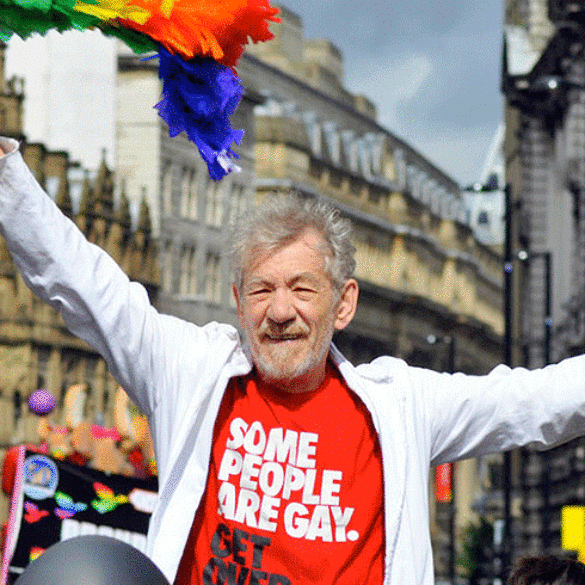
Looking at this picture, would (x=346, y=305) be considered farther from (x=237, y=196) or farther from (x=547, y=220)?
(x=237, y=196)

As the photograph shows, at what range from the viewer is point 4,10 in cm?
486

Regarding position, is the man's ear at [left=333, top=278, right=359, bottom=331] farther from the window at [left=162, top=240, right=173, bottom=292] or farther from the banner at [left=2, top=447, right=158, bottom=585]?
the window at [left=162, top=240, right=173, bottom=292]

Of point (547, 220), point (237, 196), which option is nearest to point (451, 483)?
point (547, 220)

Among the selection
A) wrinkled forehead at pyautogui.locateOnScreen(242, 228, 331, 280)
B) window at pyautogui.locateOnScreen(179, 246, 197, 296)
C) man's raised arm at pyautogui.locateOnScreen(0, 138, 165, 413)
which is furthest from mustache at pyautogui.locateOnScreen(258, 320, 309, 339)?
window at pyautogui.locateOnScreen(179, 246, 197, 296)

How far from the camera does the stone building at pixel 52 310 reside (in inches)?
2421

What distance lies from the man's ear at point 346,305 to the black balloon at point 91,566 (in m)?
0.98

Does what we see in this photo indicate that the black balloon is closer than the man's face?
Yes

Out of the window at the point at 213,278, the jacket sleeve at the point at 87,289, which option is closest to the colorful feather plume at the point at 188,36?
the jacket sleeve at the point at 87,289

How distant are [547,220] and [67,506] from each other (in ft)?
142

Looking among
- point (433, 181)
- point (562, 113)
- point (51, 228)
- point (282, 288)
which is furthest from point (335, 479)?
point (433, 181)

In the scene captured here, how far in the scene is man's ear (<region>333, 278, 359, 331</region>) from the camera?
17.8ft

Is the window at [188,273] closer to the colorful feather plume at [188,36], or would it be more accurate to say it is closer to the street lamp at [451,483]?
the street lamp at [451,483]

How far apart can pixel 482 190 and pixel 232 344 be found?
28447mm

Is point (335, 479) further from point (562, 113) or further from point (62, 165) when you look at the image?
point (62, 165)
